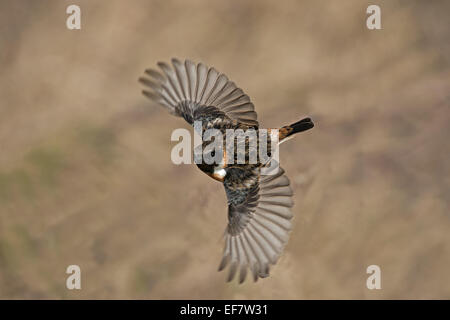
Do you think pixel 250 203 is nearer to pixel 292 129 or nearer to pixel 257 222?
pixel 257 222

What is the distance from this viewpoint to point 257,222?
178 cm

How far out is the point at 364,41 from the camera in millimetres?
2316

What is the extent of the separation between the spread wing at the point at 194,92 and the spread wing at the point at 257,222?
0.87 ft

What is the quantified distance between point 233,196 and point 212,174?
98 millimetres

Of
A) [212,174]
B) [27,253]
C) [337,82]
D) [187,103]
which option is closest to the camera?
[212,174]

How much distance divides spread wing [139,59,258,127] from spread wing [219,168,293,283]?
0.87ft

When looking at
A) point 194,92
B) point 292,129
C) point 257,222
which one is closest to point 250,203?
point 257,222

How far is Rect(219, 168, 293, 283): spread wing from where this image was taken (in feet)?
5.70

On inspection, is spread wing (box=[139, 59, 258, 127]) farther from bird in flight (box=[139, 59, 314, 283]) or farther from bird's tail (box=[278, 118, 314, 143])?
bird's tail (box=[278, 118, 314, 143])

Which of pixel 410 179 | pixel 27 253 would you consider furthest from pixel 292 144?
pixel 27 253

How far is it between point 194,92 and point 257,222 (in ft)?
1.61

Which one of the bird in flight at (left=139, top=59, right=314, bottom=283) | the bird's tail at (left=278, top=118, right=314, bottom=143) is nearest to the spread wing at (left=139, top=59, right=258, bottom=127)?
the bird in flight at (left=139, top=59, right=314, bottom=283)

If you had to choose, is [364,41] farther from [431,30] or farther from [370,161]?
[370,161]

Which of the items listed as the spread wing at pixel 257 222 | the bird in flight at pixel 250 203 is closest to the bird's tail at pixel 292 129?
the bird in flight at pixel 250 203
